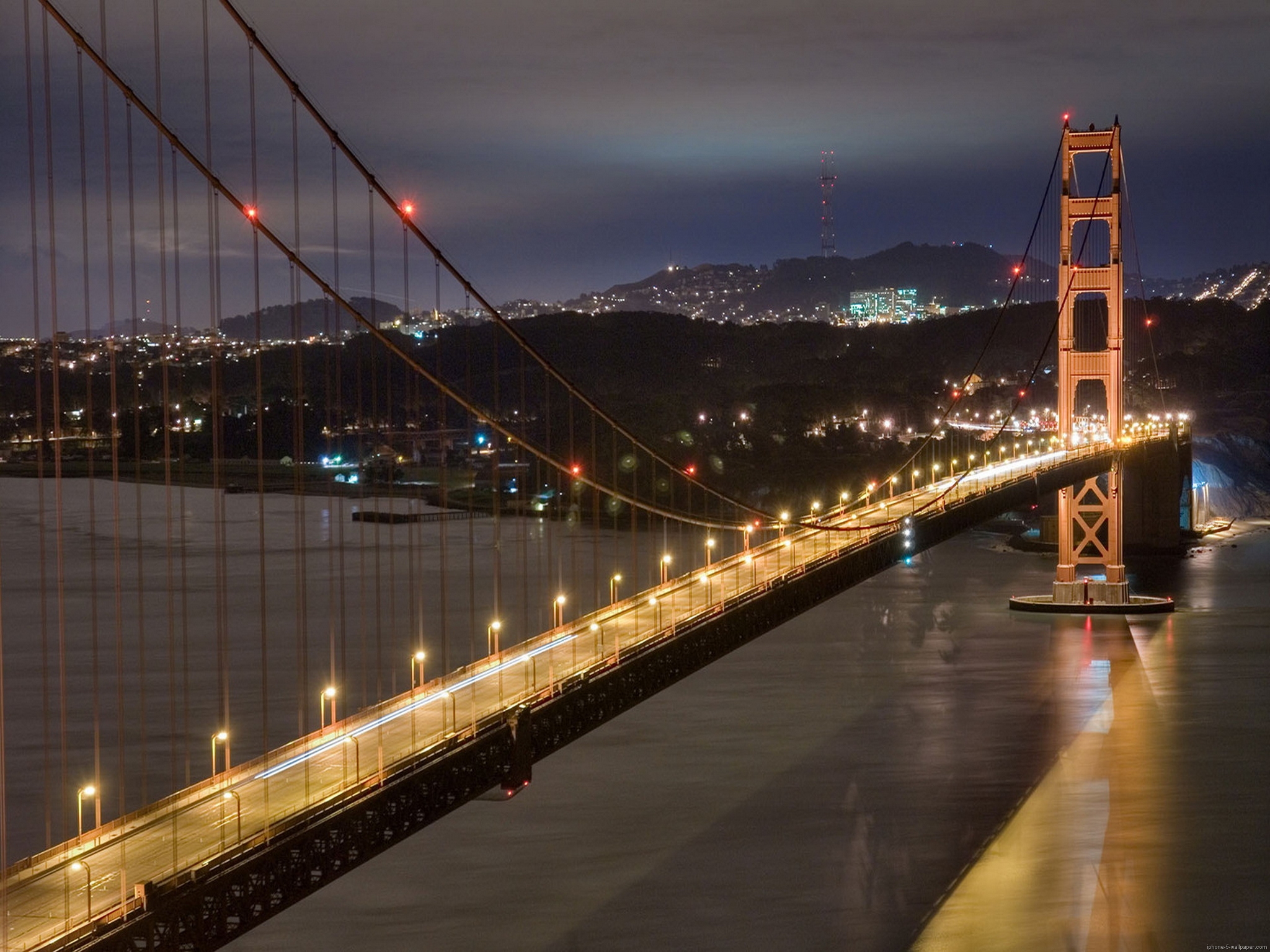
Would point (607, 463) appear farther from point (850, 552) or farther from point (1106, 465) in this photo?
point (850, 552)

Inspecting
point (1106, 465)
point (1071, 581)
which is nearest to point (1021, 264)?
point (1106, 465)

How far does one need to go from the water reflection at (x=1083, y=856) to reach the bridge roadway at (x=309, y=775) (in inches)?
114

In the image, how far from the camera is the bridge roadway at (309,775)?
21.2ft

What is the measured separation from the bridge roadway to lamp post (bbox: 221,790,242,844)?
0.04 ft

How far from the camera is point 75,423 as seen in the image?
4881cm

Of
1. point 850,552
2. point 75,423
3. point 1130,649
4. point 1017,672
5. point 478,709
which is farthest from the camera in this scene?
point 75,423

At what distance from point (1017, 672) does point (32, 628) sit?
574 inches

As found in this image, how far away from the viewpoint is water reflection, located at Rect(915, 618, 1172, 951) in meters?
10.4

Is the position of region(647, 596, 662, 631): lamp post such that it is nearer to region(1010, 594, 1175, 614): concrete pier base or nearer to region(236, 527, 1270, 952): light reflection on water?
region(236, 527, 1270, 952): light reflection on water

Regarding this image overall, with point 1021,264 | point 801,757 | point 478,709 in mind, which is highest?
point 1021,264

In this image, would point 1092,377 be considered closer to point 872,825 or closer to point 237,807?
point 872,825

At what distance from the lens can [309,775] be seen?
842 centimetres

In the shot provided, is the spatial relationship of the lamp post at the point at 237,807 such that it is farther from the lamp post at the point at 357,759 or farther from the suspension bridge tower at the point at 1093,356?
the suspension bridge tower at the point at 1093,356

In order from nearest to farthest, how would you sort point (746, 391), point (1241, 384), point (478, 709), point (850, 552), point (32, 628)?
point (478, 709) < point (850, 552) < point (32, 628) < point (1241, 384) < point (746, 391)
